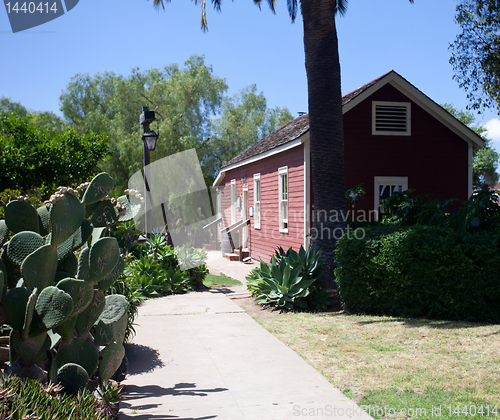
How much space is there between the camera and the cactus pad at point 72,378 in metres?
Result: 2.77

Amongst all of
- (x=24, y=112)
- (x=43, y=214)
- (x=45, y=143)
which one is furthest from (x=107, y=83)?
(x=43, y=214)

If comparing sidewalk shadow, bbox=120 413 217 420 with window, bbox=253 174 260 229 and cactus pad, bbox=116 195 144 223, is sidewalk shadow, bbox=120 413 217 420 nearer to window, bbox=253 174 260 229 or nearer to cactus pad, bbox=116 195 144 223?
cactus pad, bbox=116 195 144 223

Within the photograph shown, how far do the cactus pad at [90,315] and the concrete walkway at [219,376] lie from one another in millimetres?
1066

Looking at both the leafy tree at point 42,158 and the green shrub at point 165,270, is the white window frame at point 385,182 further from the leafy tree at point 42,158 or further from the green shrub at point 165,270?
the leafy tree at point 42,158

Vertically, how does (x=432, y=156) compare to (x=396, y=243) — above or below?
above

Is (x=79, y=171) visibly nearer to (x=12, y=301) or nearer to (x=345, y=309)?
(x=345, y=309)

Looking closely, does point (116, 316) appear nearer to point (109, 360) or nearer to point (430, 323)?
point (109, 360)

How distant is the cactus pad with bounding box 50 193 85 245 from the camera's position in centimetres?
281

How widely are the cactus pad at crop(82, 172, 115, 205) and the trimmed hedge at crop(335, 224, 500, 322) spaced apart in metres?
5.02

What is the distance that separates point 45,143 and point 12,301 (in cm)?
1061

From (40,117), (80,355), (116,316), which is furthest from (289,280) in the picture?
(40,117)

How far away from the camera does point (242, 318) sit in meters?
7.46

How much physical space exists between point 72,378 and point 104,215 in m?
1.29

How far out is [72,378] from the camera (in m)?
2.79
